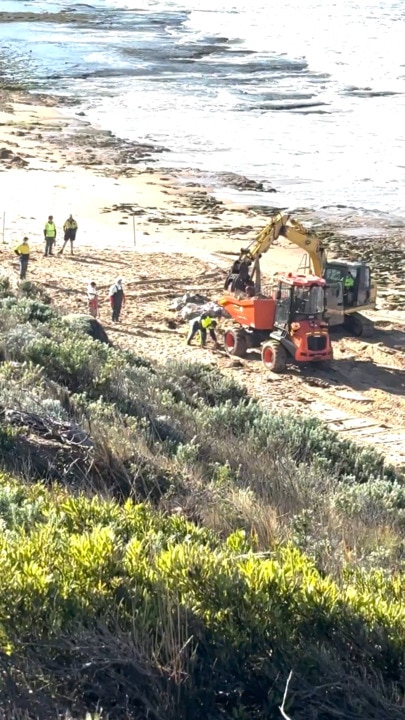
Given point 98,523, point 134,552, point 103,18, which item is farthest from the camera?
point 103,18

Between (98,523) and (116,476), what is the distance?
2.19m

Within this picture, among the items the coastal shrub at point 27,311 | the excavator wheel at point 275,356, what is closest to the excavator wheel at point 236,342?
the excavator wheel at point 275,356

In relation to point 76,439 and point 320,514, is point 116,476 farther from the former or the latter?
point 320,514

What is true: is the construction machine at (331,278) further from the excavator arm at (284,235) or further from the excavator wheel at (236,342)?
the excavator wheel at (236,342)

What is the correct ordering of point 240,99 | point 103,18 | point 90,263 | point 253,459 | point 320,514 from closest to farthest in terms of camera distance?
1. point 320,514
2. point 253,459
3. point 90,263
4. point 240,99
5. point 103,18

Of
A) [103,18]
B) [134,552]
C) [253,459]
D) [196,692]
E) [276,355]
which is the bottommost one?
[276,355]

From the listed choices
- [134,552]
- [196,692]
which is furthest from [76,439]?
[196,692]

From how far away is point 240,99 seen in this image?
52938mm

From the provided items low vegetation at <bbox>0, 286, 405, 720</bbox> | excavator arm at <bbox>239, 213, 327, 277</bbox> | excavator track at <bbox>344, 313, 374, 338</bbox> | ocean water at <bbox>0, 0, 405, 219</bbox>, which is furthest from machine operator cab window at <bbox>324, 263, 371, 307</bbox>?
low vegetation at <bbox>0, 286, 405, 720</bbox>

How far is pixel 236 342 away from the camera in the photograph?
1967 cm

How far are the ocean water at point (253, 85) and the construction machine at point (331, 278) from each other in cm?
1149

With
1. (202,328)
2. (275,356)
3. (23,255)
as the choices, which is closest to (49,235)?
(23,255)

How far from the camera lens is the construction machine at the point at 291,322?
18484mm

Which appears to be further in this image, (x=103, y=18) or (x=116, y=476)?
(x=103, y=18)
